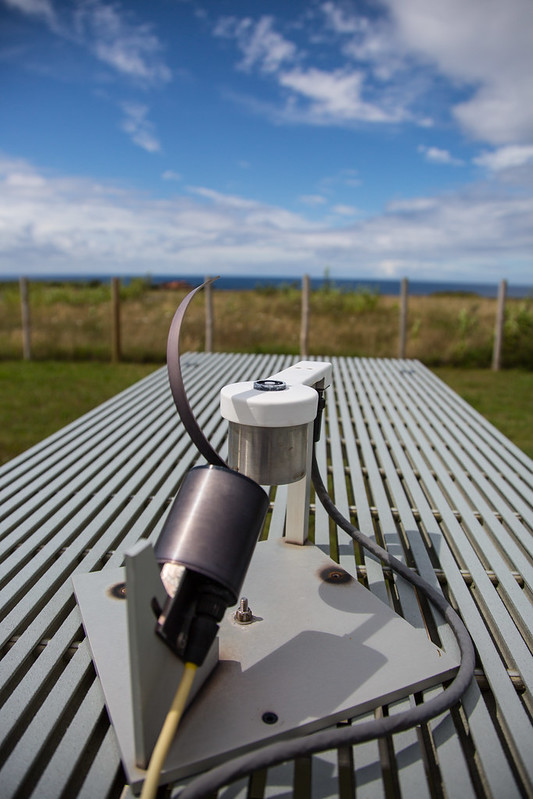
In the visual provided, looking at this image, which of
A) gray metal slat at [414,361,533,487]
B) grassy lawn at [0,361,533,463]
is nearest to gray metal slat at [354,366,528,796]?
gray metal slat at [414,361,533,487]

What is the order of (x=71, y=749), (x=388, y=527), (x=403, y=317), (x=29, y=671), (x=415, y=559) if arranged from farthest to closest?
(x=403, y=317) → (x=388, y=527) → (x=415, y=559) → (x=29, y=671) → (x=71, y=749)

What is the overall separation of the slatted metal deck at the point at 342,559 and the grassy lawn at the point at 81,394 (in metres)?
2.12

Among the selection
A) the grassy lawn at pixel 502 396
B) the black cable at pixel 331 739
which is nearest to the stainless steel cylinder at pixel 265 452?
the black cable at pixel 331 739

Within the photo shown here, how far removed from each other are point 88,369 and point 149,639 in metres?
7.25

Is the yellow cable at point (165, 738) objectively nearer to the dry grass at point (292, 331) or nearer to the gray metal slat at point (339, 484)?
the gray metal slat at point (339, 484)

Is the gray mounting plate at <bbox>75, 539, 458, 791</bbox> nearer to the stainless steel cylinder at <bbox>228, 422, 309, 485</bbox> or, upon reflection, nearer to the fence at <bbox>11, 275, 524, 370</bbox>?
the stainless steel cylinder at <bbox>228, 422, 309, 485</bbox>

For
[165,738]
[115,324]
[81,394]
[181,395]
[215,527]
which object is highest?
[181,395]

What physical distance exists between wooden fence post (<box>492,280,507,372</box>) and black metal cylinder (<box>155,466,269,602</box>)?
25.0ft

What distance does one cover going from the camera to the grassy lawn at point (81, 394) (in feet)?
15.7

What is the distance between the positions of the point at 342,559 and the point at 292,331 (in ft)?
27.6

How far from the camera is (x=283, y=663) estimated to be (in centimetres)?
98

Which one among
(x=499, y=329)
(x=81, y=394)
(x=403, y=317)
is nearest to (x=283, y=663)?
(x=81, y=394)

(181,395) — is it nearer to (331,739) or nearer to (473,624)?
(331,739)

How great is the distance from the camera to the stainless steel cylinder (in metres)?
0.98
